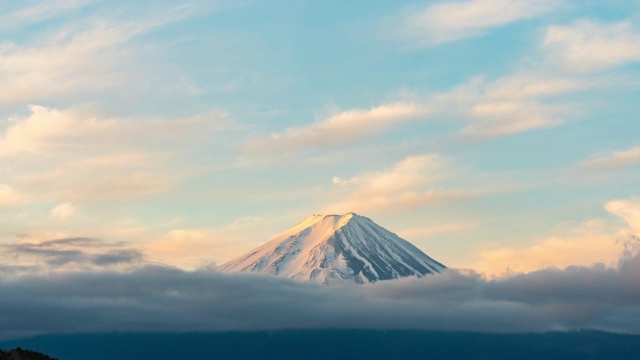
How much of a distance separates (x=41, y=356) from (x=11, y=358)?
10.7m

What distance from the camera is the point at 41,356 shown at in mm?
187500

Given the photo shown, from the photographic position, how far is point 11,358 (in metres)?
177
